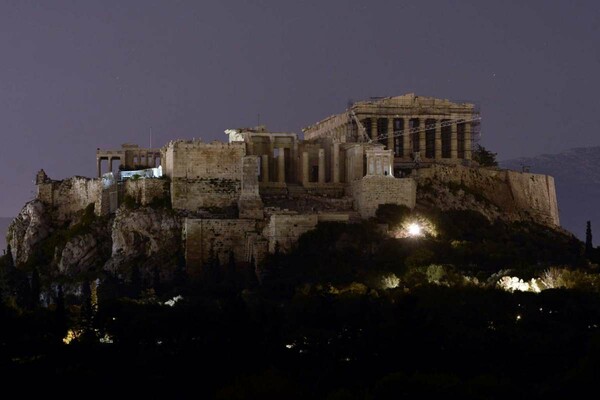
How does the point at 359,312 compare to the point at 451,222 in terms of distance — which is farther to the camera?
the point at 451,222

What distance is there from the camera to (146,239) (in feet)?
277

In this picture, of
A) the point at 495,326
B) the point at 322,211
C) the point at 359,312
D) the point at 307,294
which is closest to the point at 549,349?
the point at 495,326

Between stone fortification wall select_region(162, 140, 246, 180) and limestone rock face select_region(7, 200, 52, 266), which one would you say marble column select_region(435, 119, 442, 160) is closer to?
stone fortification wall select_region(162, 140, 246, 180)

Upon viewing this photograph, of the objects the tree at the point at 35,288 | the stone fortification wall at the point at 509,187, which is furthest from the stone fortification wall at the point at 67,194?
the stone fortification wall at the point at 509,187

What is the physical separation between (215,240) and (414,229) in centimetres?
1191

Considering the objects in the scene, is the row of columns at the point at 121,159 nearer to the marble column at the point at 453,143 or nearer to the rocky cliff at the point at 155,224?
the rocky cliff at the point at 155,224

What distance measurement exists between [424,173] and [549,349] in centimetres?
3513

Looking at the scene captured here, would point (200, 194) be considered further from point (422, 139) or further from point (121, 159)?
point (422, 139)

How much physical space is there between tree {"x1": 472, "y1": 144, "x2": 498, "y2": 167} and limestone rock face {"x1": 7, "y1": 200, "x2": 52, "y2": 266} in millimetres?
30687

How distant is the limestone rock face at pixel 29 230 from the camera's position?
92.9 metres

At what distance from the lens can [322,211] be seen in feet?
278

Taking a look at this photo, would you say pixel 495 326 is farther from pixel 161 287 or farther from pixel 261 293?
pixel 161 287

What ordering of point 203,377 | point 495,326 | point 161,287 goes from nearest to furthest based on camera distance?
1. point 203,377
2. point 495,326
3. point 161,287

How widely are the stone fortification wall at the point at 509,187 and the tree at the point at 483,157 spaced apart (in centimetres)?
316
